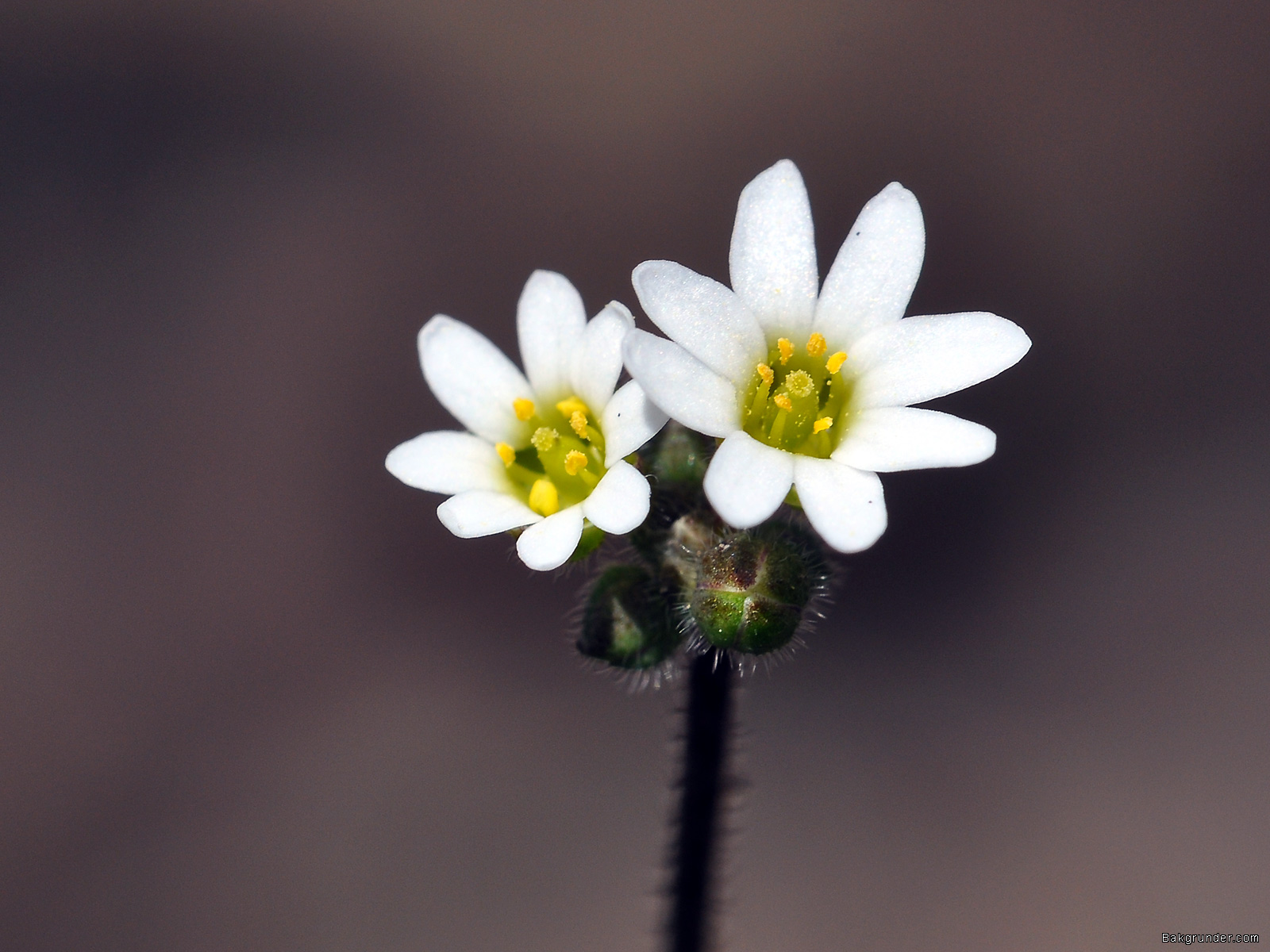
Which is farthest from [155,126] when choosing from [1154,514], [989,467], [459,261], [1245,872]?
[1245,872]

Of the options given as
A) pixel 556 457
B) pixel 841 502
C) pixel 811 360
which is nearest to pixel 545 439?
pixel 556 457

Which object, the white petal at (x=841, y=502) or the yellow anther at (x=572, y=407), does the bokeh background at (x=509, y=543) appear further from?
the white petal at (x=841, y=502)

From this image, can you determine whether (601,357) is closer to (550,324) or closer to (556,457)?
(550,324)

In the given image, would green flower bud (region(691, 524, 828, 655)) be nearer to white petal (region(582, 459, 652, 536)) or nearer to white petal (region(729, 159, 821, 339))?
white petal (region(582, 459, 652, 536))

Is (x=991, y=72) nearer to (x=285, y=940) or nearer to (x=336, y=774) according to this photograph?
(x=336, y=774)

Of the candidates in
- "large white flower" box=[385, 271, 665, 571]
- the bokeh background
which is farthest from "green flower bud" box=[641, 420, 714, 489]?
the bokeh background
